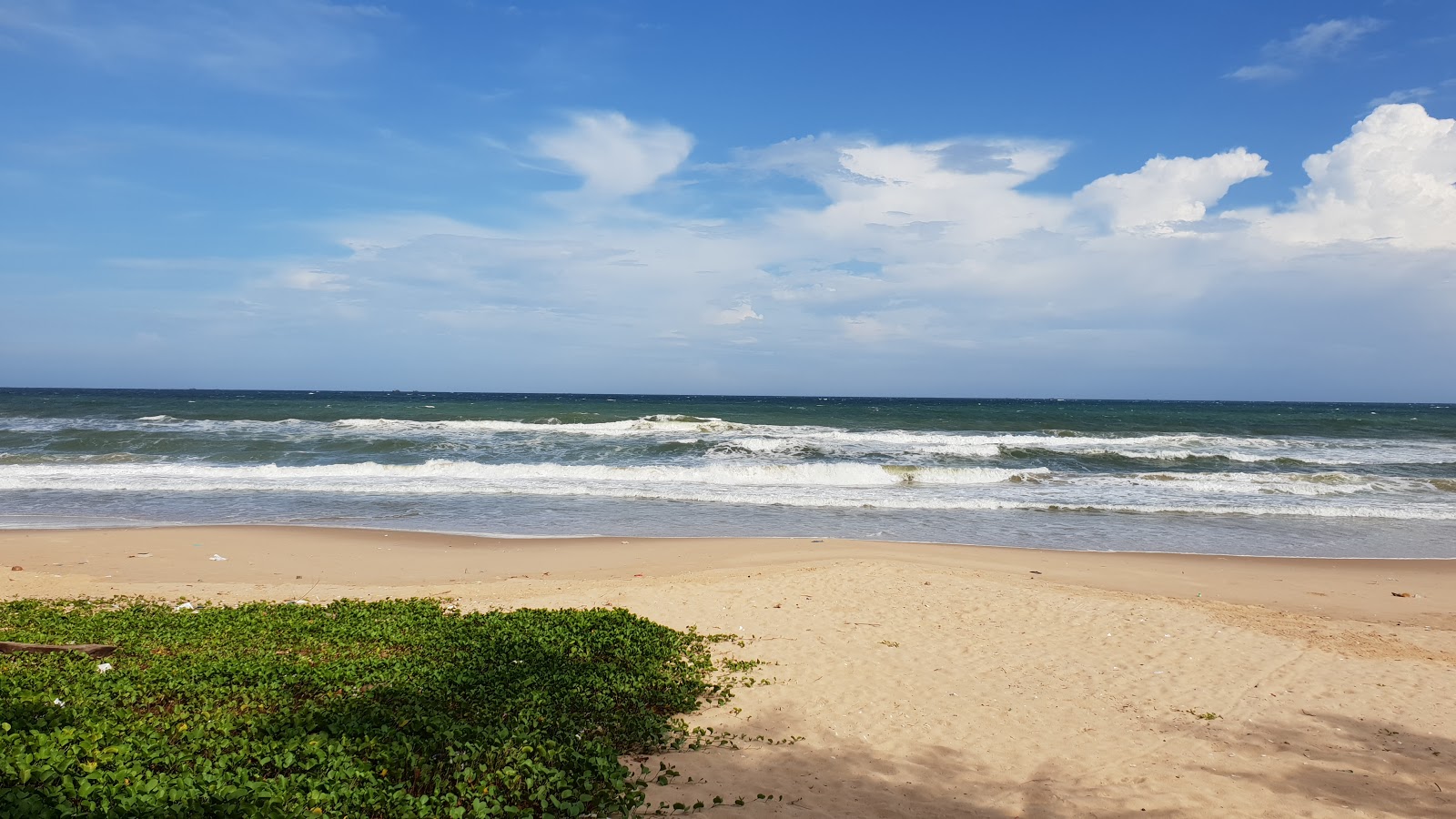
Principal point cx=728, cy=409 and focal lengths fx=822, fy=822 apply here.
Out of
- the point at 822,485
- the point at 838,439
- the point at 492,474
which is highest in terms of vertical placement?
the point at 838,439

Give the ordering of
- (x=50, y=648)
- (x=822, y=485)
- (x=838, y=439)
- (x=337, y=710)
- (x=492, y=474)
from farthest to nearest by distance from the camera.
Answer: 1. (x=838, y=439)
2. (x=492, y=474)
3. (x=822, y=485)
4. (x=50, y=648)
5. (x=337, y=710)

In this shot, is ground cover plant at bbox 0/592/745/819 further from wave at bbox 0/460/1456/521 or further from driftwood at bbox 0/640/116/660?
wave at bbox 0/460/1456/521

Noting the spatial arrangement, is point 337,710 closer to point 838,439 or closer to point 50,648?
point 50,648

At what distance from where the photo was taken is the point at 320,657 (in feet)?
22.2

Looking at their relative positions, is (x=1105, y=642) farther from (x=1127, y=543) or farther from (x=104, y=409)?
(x=104, y=409)

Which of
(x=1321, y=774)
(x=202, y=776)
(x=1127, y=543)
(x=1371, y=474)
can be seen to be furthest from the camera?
(x=1371, y=474)

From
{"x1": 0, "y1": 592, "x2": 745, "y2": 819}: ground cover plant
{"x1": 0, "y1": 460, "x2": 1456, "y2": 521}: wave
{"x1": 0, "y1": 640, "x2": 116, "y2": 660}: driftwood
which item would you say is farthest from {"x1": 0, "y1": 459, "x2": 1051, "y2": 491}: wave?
{"x1": 0, "y1": 640, "x2": 116, "y2": 660}: driftwood

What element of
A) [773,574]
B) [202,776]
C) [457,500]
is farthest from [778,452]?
[202,776]

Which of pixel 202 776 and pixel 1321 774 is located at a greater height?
pixel 202 776

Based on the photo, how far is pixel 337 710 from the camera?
5309 millimetres

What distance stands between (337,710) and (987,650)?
5.82m

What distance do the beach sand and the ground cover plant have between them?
2.18ft

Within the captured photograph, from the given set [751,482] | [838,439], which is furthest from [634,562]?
[838,439]

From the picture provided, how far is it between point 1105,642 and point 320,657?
744 cm
